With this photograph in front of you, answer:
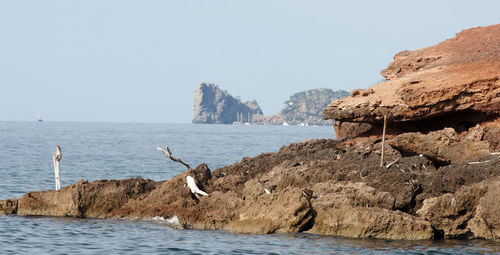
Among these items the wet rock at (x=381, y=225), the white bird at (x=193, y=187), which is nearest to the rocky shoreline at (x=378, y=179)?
the wet rock at (x=381, y=225)

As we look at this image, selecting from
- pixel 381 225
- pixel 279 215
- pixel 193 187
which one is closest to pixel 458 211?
pixel 381 225

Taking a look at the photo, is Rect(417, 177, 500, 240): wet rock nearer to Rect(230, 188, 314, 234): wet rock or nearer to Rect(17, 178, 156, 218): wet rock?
Rect(230, 188, 314, 234): wet rock

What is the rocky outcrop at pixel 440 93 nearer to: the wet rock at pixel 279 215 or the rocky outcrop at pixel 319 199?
the rocky outcrop at pixel 319 199

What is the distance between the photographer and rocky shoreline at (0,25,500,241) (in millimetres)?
20203

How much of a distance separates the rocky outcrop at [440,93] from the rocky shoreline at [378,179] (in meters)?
0.05

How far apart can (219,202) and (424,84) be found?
11248mm

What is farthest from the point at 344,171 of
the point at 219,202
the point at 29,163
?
the point at 29,163

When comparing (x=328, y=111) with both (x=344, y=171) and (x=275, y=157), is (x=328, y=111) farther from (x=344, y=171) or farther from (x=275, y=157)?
(x=344, y=171)

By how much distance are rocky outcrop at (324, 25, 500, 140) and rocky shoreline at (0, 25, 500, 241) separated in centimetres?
5

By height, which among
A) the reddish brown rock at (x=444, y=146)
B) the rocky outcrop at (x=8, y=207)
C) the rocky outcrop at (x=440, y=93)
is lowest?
the rocky outcrop at (x=8, y=207)

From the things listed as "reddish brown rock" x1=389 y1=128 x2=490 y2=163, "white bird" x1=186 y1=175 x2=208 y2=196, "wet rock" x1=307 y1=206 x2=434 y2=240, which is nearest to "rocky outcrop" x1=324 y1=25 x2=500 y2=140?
"reddish brown rock" x1=389 y1=128 x2=490 y2=163

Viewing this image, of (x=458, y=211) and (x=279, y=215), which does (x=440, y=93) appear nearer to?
(x=458, y=211)

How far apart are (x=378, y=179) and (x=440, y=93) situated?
7.14 meters

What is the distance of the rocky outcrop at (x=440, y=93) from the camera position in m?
27.7
